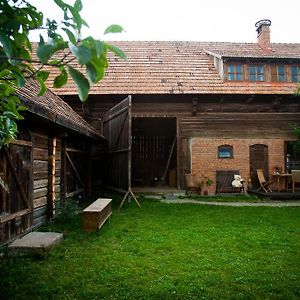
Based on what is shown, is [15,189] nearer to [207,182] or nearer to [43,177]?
[43,177]

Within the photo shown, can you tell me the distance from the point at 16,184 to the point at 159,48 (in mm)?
13787

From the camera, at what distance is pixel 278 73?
14953mm

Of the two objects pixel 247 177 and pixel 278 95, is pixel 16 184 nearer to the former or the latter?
pixel 247 177

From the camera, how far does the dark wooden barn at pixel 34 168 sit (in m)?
5.43

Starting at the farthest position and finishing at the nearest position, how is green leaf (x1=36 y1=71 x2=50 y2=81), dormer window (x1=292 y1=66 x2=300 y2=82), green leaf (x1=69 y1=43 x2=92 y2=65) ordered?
dormer window (x1=292 y1=66 x2=300 y2=82), green leaf (x1=36 y1=71 x2=50 y2=81), green leaf (x1=69 y1=43 x2=92 y2=65)

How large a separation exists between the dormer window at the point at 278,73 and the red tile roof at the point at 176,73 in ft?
1.23

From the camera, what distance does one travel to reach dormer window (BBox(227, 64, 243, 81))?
14.9 meters

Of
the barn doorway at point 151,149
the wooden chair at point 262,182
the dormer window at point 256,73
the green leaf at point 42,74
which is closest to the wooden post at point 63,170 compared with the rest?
the green leaf at point 42,74

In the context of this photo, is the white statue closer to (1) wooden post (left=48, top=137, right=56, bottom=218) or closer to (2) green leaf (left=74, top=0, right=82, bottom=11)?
(1) wooden post (left=48, top=137, right=56, bottom=218)

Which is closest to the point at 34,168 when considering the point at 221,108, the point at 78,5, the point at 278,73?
the point at 78,5

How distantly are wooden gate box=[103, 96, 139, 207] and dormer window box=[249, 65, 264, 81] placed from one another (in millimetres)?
7040

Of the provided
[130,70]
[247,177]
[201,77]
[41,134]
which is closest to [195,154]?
[247,177]

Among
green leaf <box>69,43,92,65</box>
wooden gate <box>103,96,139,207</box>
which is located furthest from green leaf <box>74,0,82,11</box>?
wooden gate <box>103,96,139,207</box>

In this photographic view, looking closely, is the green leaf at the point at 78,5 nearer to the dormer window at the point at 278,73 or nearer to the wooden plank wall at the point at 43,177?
the wooden plank wall at the point at 43,177
